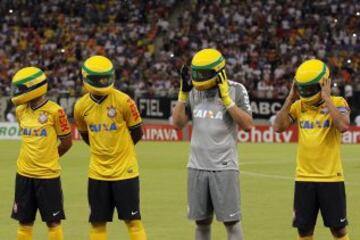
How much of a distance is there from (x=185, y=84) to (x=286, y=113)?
990mm

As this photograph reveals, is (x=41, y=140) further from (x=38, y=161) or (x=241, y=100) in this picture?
(x=241, y=100)

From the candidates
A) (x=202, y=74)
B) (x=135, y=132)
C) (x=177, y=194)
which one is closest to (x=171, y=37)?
(x=177, y=194)

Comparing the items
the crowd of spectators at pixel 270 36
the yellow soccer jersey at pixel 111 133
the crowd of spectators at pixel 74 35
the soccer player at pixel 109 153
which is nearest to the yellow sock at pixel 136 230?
the soccer player at pixel 109 153

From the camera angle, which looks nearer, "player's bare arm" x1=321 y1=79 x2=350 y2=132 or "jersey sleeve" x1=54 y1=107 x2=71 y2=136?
"player's bare arm" x1=321 y1=79 x2=350 y2=132

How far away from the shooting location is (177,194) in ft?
53.9

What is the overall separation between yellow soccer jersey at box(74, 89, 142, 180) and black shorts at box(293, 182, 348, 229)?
5.39 feet

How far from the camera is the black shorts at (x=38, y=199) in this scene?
9.38m

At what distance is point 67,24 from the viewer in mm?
42875

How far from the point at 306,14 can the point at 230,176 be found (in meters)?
33.5

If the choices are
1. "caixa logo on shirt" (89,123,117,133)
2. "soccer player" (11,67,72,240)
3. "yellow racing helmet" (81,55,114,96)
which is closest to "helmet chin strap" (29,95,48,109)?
"soccer player" (11,67,72,240)

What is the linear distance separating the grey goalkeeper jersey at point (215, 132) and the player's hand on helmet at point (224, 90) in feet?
0.49

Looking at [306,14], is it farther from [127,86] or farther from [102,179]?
[102,179]

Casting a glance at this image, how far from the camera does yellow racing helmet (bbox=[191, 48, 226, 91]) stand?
8555 mm

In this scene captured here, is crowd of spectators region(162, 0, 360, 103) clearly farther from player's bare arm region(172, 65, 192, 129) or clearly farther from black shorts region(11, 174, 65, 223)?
player's bare arm region(172, 65, 192, 129)
